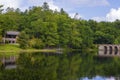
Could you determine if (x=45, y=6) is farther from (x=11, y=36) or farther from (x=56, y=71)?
(x=56, y=71)

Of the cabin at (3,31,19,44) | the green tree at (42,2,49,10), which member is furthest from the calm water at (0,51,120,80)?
the green tree at (42,2,49,10)

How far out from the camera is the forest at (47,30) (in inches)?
3415

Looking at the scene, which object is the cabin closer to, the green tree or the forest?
the forest

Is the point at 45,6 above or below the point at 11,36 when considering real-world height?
above

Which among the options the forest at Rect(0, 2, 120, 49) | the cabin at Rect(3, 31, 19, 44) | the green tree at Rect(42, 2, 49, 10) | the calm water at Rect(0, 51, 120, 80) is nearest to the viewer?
the calm water at Rect(0, 51, 120, 80)

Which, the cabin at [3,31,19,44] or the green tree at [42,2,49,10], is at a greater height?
the green tree at [42,2,49,10]

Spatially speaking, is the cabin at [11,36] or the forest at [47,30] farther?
the cabin at [11,36]

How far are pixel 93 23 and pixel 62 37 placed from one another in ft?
129

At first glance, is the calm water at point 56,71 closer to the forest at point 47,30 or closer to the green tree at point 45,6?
the forest at point 47,30

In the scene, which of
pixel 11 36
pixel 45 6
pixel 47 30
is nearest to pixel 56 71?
pixel 47 30

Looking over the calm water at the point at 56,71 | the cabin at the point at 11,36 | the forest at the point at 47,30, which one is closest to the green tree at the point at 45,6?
the forest at the point at 47,30

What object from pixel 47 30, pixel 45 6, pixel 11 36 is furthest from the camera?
pixel 45 6

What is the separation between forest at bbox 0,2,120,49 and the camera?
285 ft

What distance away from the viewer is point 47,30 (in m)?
96.5
